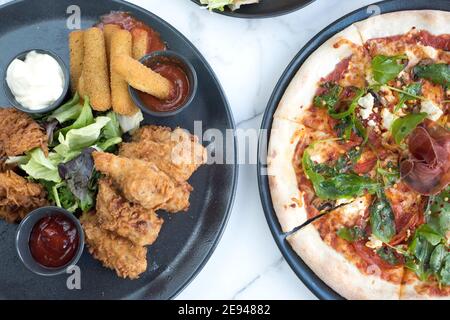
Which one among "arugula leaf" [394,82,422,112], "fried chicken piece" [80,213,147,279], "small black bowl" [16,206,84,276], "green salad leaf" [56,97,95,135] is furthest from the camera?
"arugula leaf" [394,82,422,112]

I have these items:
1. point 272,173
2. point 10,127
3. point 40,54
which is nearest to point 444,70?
point 272,173

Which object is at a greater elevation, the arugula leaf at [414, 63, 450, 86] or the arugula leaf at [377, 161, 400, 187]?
the arugula leaf at [414, 63, 450, 86]

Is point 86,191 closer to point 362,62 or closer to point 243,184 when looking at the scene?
point 243,184

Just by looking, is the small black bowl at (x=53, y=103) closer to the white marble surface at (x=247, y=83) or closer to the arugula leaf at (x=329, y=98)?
the white marble surface at (x=247, y=83)

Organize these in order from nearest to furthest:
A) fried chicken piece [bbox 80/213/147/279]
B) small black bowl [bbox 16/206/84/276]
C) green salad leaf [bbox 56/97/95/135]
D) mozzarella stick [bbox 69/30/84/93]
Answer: small black bowl [bbox 16/206/84/276]
fried chicken piece [bbox 80/213/147/279]
green salad leaf [bbox 56/97/95/135]
mozzarella stick [bbox 69/30/84/93]

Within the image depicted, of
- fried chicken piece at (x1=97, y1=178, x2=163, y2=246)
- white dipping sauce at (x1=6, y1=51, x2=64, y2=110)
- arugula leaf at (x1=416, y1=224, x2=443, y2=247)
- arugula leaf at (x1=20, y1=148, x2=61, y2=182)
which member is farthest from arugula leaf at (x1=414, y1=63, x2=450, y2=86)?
arugula leaf at (x1=20, y1=148, x2=61, y2=182)

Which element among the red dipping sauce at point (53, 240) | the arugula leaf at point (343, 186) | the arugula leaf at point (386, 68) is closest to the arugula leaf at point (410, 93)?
the arugula leaf at point (386, 68)

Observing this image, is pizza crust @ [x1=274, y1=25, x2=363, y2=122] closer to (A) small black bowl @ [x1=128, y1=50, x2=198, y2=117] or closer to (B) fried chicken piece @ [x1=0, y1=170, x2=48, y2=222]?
(A) small black bowl @ [x1=128, y1=50, x2=198, y2=117]

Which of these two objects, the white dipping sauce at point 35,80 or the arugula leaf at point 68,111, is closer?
the white dipping sauce at point 35,80
